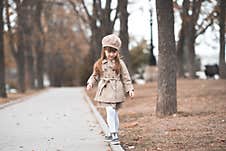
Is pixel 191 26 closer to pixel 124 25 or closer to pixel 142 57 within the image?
pixel 124 25

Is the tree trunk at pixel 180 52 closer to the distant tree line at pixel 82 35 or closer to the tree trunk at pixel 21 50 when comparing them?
the distant tree line at pixel 82 35

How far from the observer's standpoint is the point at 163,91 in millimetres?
12445

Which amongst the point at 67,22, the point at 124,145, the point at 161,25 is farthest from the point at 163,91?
the point at 67,22

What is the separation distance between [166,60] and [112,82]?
4.01m

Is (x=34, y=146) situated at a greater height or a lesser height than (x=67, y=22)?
lesser

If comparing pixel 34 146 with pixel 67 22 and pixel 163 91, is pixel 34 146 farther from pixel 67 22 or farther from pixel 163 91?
pixel 67 22

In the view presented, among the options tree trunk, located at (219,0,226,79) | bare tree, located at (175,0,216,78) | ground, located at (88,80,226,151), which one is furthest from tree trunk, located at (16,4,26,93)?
ground, located at (88,80,226,151)

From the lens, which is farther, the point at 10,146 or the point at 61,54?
the point at 61,54

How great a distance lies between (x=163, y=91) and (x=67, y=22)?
4478 centimetres

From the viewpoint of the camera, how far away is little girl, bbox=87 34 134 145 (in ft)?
28.6

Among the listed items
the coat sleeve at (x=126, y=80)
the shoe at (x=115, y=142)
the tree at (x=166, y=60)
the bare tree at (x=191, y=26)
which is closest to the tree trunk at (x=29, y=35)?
the bare tree at (x=191, y=26)

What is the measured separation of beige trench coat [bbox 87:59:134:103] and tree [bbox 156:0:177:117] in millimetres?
3751

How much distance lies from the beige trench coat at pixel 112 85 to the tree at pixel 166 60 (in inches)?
148

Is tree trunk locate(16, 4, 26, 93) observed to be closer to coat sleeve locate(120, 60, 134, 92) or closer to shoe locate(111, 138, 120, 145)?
coat sleeve locate(120, 60, 134, 92)
